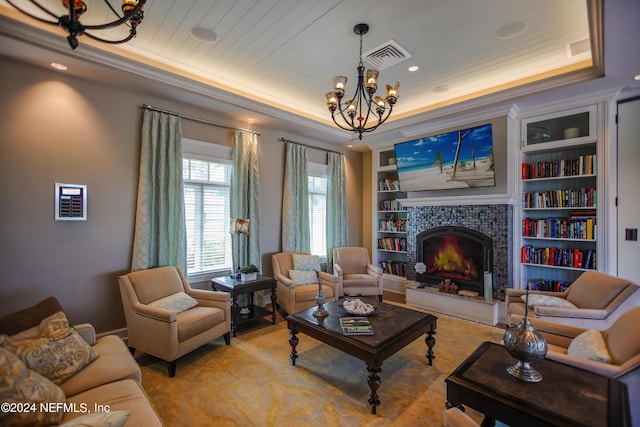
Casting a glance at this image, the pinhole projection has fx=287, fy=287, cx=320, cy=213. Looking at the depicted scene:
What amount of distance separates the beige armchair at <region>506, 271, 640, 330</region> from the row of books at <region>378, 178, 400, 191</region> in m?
3.33

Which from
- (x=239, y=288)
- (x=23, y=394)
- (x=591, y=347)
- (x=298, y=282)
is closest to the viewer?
(x=23, y=394)

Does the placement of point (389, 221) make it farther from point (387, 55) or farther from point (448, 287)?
point (387, 55)

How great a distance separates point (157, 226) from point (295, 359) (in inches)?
92.1

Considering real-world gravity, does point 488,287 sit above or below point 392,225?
below

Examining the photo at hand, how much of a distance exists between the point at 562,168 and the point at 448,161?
4.60 feet

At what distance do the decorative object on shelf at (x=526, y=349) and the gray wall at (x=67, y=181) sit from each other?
3.88m

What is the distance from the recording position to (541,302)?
2.97 metres

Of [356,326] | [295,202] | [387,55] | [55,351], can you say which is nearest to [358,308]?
[356,326]

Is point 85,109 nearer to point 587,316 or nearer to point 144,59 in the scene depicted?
point 144,59

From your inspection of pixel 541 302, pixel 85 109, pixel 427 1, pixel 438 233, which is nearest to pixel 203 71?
pixel 85 109

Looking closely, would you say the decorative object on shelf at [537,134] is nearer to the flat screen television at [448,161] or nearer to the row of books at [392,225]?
the flat screen television at [448,161]

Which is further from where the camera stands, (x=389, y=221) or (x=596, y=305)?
(x=389, y=221)

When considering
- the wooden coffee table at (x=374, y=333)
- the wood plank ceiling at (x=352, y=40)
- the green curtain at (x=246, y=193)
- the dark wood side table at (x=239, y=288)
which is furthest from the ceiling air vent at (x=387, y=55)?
the dark wood side table at (x=239, y=288)

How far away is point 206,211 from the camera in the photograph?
4184mm
